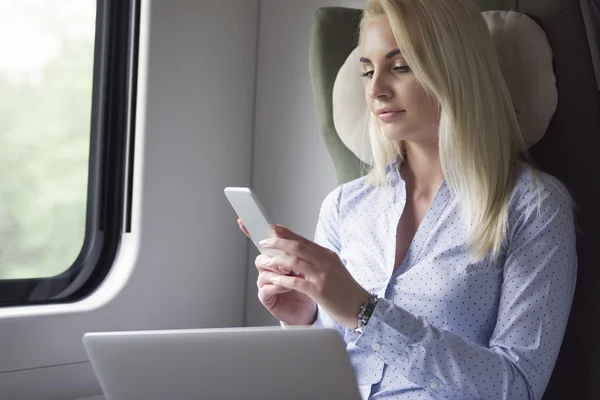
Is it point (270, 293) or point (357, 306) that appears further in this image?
point (270, 293)

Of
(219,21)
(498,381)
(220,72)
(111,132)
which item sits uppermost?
(219,21)

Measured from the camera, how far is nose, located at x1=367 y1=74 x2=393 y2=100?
145cm

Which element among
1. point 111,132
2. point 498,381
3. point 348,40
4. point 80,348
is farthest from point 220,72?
point 498,381

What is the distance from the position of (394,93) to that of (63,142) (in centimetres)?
92

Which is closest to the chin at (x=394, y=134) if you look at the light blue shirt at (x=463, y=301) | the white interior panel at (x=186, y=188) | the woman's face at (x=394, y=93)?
the woman's face at (x=394, y=93)

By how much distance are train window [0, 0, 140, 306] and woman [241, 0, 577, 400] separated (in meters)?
0.64

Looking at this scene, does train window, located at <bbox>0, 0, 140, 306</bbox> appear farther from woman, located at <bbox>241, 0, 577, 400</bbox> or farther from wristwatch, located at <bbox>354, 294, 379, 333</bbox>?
wristwatch, located at <bbox>354, 294, 379, 333</bbox>

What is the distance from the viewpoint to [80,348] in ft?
5.98

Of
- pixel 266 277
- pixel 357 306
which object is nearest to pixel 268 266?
pixel 266 277

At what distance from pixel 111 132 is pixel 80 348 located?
1.86 ft

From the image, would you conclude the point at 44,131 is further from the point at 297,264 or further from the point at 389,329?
the point at 389,329

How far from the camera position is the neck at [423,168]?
5.01ft

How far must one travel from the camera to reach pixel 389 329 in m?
1.22

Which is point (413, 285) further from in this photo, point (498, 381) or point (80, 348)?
point (80, 348)
